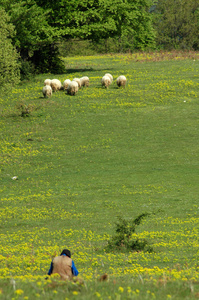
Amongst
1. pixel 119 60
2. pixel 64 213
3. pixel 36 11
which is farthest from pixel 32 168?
pixel 119 60

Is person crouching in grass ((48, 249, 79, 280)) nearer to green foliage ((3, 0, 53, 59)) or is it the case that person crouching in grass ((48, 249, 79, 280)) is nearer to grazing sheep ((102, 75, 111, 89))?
grazing sheep ((102, 75, 111, 89))

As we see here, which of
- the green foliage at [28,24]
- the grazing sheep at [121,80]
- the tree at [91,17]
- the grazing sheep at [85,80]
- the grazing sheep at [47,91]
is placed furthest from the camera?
the tree at [91,17]

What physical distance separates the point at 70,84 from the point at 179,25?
76546mm

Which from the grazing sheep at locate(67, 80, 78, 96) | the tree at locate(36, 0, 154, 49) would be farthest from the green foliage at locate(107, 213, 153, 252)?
the tree at locate(36, 0, 154, 49)

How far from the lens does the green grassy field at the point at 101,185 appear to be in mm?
11312

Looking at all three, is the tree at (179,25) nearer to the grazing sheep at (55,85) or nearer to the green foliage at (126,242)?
the grazing sheep at (55,85)

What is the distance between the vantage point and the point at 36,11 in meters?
49.6

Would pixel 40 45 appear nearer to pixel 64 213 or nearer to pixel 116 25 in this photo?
pixel 116 25

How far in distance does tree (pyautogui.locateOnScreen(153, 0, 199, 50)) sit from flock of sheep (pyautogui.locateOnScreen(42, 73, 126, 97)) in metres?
68.0

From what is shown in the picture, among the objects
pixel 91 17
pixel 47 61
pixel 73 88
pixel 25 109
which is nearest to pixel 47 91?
pixel 73 88

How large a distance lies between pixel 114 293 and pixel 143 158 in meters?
21.6

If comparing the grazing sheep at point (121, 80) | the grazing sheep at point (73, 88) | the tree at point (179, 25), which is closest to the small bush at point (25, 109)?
the grazing sheep at point (73, 88)

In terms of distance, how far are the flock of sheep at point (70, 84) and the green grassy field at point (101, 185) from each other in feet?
2.71

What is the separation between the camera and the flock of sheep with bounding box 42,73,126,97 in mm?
42531
